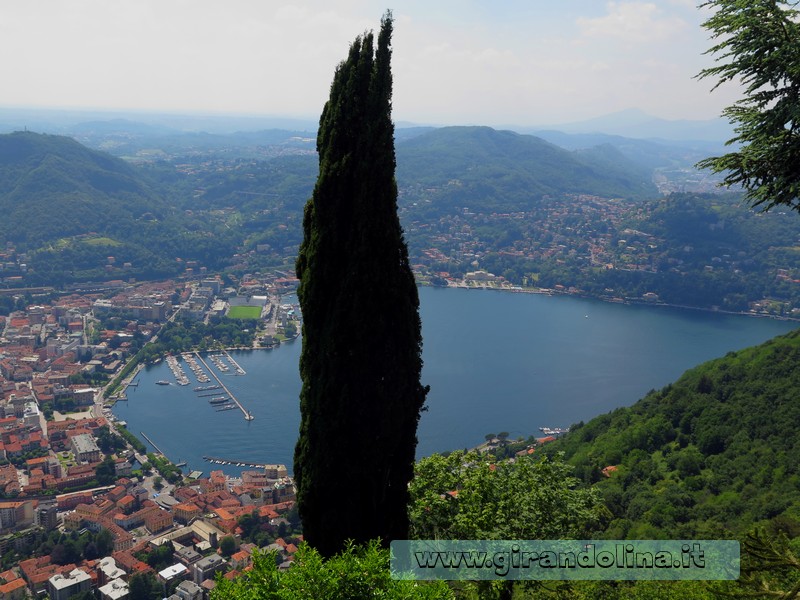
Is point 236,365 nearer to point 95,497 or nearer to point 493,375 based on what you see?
point 493,375

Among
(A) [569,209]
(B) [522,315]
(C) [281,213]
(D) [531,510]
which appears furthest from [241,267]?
(D) [531,510]

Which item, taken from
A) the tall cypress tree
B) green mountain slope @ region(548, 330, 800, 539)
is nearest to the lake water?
green mountain slope @ region(548, 330, 800, 539)

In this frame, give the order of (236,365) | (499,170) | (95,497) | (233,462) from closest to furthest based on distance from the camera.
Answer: (95,497) < (233,462) < (236,365) < (499,170)

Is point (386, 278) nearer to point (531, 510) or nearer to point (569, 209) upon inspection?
point (531, 510)

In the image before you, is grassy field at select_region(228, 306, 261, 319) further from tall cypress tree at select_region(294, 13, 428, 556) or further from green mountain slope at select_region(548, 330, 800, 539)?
tall cypress tree at select_region(294, 13, 428, 556)

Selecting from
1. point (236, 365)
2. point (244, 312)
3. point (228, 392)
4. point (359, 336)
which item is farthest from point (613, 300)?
point (359, 336)
